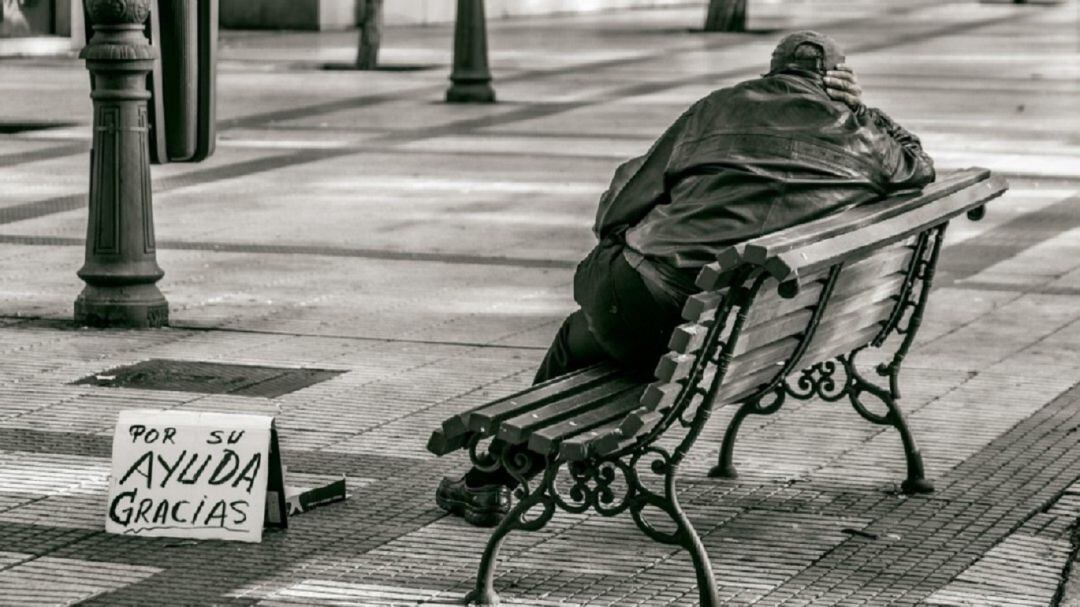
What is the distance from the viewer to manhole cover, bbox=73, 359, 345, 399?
7.27m

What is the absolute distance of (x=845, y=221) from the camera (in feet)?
16.4

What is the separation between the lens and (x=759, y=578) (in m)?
5.10

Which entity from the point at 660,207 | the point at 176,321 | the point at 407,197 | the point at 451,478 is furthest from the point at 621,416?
the point at 407,197

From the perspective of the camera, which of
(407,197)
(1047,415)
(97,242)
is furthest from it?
(407,197)

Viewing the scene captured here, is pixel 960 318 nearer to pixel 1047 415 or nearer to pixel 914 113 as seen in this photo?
pixel 1047 415

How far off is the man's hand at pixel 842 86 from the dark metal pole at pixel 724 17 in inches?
1035

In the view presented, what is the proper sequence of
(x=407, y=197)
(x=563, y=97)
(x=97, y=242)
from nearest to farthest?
(x=97, y=242), (x=407, y=197), (x=563, y=97)

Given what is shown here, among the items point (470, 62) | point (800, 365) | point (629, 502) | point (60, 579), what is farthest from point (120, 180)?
point (470, 62)

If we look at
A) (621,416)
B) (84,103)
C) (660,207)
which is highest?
(660,207)

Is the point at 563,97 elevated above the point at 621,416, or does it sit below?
below

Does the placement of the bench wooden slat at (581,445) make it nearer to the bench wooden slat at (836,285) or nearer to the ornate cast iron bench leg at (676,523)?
the ornate cast iron bench leg at (676,523)

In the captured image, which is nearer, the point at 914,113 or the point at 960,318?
the point at 960,318

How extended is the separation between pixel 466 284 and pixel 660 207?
A: 4.61m

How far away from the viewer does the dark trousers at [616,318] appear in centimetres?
507
